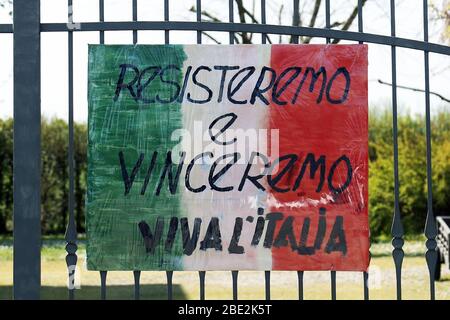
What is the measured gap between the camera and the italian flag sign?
402cm

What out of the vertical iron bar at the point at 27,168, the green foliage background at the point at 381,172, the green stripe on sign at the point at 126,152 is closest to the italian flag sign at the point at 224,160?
the green stripe on sign at the point at 126,152

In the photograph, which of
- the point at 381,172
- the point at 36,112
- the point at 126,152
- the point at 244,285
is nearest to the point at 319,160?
the point at 126,152

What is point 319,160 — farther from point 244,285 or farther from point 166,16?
point 244,285

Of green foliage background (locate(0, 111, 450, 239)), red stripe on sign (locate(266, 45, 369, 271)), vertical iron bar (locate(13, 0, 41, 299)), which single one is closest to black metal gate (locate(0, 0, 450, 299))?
vertical iron bar (locate(13, 0, 41, 299))

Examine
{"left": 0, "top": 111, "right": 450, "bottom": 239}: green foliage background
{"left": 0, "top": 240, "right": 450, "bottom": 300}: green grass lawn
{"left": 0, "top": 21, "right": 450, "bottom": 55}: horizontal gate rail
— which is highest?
{"left": 0, "top": 21, "right": 450, "bottom": 55}: horizontal gate rail

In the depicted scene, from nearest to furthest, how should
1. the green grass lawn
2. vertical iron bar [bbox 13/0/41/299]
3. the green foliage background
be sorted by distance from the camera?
vertical iron bar [bbox 13/0/41/299] < the green grass lawn < the green foliage background

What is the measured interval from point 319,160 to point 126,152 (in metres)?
0.98

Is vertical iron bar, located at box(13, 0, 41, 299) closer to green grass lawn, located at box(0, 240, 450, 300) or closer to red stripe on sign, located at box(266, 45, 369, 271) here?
red stripe on sign, located at box(266, 45, 369, 271)

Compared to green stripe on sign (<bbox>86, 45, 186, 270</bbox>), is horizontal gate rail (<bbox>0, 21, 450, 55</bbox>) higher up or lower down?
higher up

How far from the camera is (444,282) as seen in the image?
37.5 ft

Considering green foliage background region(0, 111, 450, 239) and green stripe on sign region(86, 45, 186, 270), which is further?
green foliage background region(0, 111, 450, 239)

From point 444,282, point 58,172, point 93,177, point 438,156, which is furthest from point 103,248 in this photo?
point 58,172

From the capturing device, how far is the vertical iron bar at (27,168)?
3988 mm

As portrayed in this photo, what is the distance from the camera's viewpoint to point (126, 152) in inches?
159
